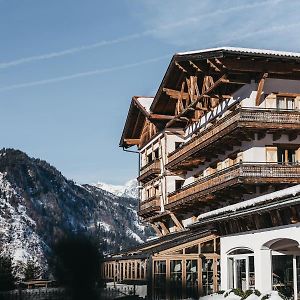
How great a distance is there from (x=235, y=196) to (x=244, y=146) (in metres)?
2.71

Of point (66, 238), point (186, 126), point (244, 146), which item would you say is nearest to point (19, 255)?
point (186, 126)

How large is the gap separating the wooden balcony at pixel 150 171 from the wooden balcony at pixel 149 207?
1770 mm

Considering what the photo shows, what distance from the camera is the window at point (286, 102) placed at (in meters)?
30.7

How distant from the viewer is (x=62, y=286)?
6688mm

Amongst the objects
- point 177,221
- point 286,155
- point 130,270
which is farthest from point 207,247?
point 177,221

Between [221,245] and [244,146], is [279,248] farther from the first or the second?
[244,146]

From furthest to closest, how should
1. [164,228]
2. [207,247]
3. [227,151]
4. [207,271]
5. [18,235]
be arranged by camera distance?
[18,235] < [164,228] < [227,151] < [207,247] < [207,271]

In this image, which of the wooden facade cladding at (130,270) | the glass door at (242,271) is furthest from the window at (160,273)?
the glass door at (242,271)

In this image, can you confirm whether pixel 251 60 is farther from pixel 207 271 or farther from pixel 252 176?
pixel 207 271

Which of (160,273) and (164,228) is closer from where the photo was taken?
(160,273)

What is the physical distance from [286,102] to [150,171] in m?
15.7

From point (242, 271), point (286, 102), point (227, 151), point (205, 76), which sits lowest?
point (242, 271)

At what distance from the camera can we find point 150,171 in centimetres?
4409

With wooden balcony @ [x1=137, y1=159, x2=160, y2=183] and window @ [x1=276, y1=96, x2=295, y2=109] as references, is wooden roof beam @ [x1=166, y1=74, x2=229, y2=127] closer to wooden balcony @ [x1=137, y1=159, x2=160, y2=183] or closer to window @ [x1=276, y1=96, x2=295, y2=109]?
window @ [x1=276, y1=96, x2=295, y2=109]
